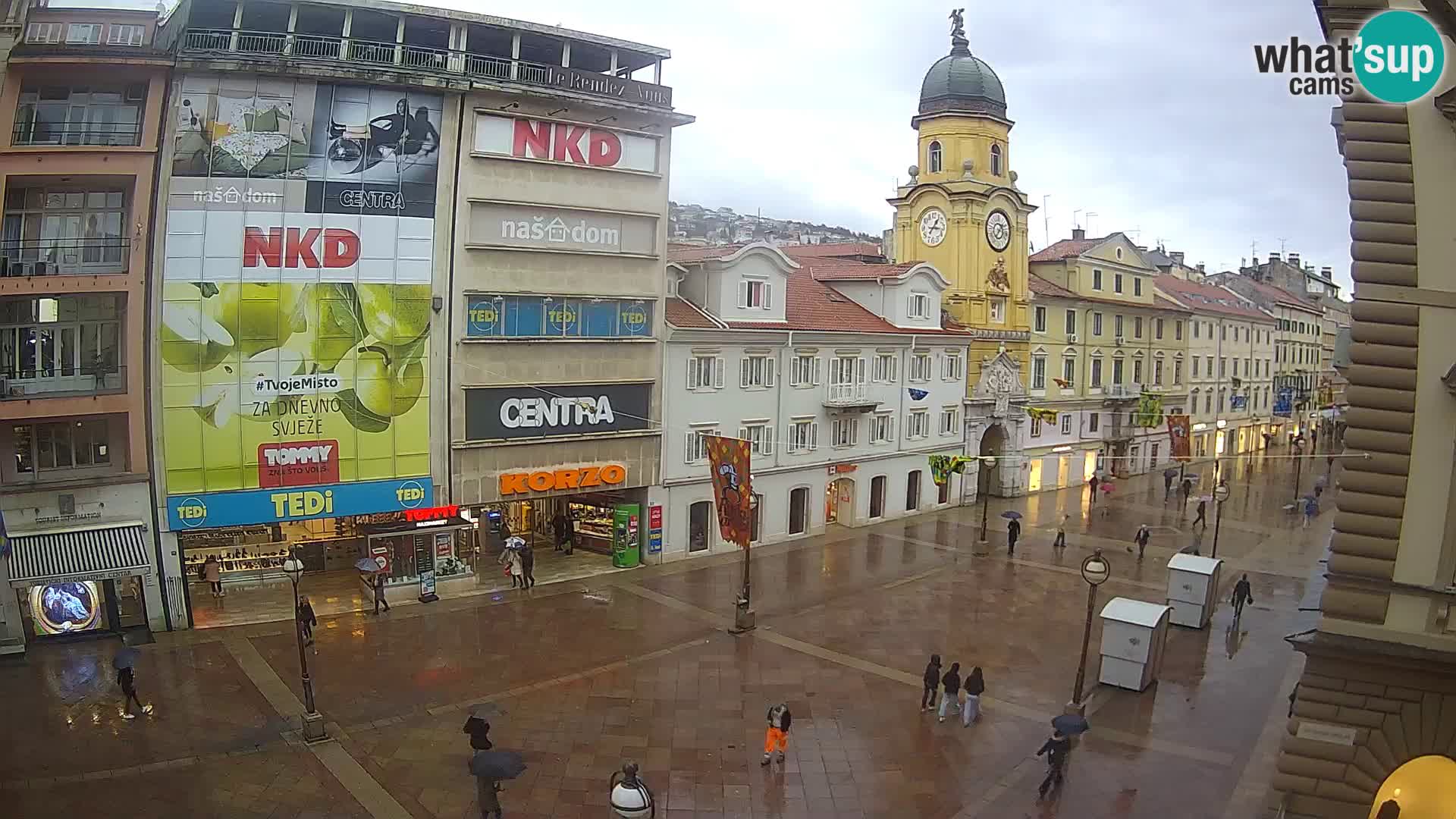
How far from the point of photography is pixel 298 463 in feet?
88.1

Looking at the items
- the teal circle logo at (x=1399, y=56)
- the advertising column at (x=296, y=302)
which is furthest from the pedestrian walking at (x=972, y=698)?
the advertising column at (x=296, y=302)

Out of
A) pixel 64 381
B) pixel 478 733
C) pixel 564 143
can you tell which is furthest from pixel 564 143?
pixel 478 733

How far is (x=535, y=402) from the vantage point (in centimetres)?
3053

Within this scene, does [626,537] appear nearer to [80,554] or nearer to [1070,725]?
[80,554]

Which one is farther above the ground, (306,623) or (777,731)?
(306,623)

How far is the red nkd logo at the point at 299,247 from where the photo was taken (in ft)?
85.0

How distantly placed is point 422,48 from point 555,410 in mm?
11641

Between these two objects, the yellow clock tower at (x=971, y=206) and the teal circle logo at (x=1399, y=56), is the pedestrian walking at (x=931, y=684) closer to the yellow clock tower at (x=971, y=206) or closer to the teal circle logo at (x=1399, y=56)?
the teal circle logo at (x=1399, y=56)

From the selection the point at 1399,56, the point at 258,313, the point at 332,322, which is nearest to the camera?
the point at 1399,56

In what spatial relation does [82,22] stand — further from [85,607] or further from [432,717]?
[432,717]

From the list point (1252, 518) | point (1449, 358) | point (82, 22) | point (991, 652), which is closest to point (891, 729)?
point (991, 652)

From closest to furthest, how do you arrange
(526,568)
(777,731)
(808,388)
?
1. (777,731)
2. (526,568)
3. (808,388)

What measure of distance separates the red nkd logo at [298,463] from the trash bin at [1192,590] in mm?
24372

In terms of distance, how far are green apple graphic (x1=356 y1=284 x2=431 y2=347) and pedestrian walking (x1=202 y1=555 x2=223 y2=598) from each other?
8.53 m
